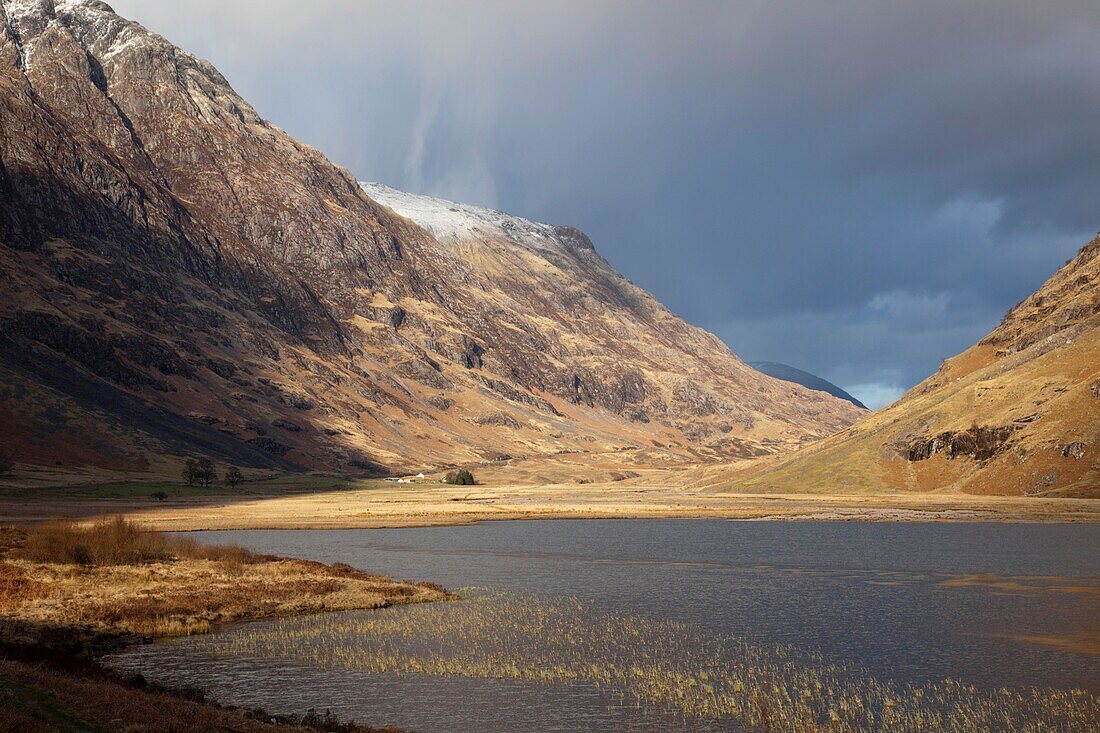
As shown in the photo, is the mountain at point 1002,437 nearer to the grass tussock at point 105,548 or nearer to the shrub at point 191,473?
the shrub at point 191,473

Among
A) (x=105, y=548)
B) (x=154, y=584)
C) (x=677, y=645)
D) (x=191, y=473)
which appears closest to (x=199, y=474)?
(x=191, y=473)

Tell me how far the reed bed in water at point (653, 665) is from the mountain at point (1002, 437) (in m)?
128

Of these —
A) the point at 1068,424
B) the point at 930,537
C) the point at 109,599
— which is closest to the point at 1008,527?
the point at 930,537

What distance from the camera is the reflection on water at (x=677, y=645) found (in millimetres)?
31984

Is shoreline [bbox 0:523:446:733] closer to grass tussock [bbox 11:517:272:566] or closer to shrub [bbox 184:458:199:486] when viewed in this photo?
grass tussock [bbox 11:517:272:566]

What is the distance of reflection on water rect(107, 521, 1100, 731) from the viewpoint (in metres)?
32.0

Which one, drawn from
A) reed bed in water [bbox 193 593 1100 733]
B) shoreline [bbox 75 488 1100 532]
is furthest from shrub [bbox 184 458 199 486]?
reed bed in water [bbox 193 593 1100 733]

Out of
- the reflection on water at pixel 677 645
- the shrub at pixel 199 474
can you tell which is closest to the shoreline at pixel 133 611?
the reflection on water at pixel 677 645

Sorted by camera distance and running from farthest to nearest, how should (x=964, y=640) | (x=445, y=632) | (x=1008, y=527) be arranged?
(x=1008, y=527) < (x=445, y=632) < (x=964, y=640)

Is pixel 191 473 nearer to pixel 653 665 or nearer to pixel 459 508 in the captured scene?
pixel 459 508

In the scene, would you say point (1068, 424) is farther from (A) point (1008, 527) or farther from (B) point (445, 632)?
(B) point (445, 632)

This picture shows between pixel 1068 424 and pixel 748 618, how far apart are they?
135227 mm

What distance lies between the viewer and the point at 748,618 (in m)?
48.2

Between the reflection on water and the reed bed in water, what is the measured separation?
0.46 ft
